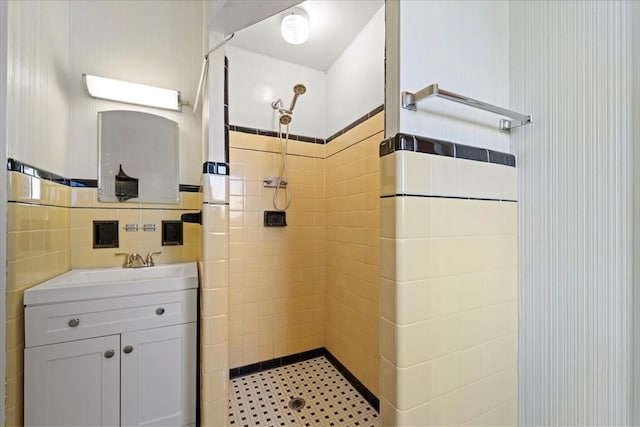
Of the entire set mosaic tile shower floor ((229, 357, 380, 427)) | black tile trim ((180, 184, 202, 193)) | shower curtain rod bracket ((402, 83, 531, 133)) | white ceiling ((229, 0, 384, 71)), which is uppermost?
white ceiling ((229, 0, 384, 71))

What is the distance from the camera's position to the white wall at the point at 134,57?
1596mm

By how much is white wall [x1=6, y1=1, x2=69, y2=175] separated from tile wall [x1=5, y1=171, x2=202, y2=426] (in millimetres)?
139

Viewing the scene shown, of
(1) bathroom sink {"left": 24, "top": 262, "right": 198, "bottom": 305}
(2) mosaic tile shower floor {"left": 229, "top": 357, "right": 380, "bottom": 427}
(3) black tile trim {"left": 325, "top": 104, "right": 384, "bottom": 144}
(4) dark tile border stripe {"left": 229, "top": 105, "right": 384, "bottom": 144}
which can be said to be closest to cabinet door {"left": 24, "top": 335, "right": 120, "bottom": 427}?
(1) bathroom sink {"left": 24, "top": 262, "right": 198, "bottom": 305}

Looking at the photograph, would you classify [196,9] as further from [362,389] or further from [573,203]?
[362,389]

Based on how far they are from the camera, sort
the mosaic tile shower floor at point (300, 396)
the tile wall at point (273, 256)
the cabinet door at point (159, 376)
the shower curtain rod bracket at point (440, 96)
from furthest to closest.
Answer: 1. the tile wall at point (273, 256)
2. the mosaic tile shower floor at point (300, 396)
3. the cabinet door at point (159, 376)
4. the shower curtain rod bracket at point (440, 96)

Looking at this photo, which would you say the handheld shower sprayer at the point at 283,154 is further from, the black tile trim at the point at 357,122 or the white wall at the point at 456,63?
the white wall at the point at 456,63

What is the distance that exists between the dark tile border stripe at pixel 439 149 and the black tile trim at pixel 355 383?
1.50m

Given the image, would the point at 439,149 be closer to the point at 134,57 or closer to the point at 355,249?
the point at 355,249

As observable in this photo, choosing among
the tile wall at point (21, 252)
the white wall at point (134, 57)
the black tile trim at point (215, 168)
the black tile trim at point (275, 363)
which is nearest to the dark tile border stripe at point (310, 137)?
the white wall at point (134, 57)

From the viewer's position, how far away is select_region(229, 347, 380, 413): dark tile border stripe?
5.67 ft

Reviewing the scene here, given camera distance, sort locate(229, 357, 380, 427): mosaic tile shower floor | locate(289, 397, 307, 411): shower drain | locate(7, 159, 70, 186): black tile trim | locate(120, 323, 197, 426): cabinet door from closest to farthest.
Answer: locate(7, 159, 70, 186): black tile trim → locate(120, 323, 197, 426): cabinet door → locate(229, 357, 380, 427): mosaic tile shower floor → locate(289, 397, 307, 411): shower drain

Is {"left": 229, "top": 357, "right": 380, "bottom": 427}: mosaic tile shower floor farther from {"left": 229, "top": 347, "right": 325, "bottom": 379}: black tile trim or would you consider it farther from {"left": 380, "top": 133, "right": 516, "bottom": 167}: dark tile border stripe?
{"left": 380, "top": 133, "right": 516, "bottom": 167}: dark tile border stripe

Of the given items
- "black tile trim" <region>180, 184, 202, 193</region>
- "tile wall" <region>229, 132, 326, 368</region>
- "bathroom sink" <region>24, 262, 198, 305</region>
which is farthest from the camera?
"tile wall" <region>229, 132, 326, 368</region>

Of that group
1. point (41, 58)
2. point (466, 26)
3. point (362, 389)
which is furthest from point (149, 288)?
point (466, 26)
